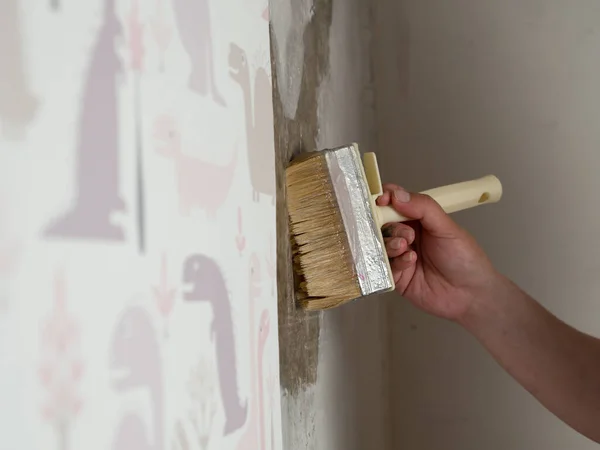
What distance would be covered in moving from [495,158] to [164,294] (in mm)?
885

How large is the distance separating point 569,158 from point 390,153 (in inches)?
13.1

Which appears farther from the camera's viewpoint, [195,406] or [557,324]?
[557,324]

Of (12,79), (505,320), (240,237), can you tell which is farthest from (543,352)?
(12,79)

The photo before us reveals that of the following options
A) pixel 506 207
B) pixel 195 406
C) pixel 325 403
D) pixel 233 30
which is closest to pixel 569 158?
pixel 506 207

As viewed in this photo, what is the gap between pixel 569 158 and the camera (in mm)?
1063

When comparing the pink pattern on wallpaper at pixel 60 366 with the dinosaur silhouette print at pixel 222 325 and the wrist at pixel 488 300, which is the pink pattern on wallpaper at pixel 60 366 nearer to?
the dinosaur silhouette print at pixel 222 325

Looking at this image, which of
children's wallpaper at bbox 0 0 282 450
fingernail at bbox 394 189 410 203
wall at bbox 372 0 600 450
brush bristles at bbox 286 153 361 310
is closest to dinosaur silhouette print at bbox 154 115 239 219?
children's wallpaper at bbox 0 0 282 450

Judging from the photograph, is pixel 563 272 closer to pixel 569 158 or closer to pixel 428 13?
pixel 569 158

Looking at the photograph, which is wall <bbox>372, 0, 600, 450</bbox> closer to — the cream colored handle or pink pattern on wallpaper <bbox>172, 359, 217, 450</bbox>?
the cream colored handle

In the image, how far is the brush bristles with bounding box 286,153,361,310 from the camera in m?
→ 0.68

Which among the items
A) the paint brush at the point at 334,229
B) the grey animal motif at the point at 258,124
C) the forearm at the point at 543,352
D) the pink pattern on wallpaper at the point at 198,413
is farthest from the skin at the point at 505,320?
the pink pattern on wallpaper at the point at 198,413

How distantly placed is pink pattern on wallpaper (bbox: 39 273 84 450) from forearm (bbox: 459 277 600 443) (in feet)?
2.37

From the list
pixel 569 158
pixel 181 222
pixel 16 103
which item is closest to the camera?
pixel 16 103

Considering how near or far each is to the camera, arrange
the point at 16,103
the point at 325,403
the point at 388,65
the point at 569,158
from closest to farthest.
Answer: the point at 16,103 < the point at 325,403 < the point at 569,158 < the point at 388,65
